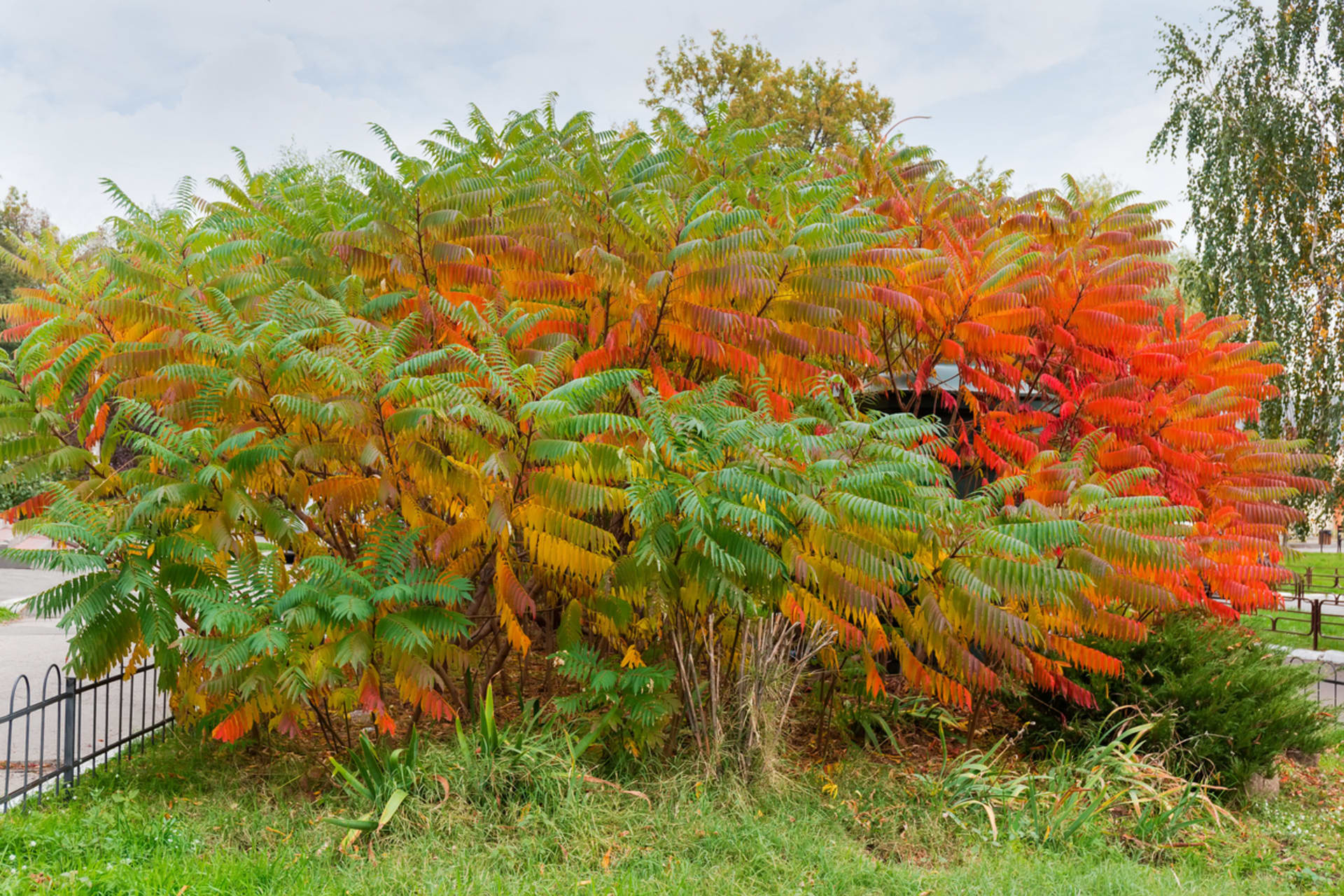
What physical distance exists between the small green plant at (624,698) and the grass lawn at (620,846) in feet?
0.96

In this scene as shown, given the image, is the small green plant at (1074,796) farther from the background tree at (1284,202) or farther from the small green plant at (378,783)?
the background tree at (1284,202)

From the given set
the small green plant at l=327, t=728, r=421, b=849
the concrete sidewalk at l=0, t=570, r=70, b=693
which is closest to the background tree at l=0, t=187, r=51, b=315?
the concrete sidewalk at l=0, t=570, r=70, b=693

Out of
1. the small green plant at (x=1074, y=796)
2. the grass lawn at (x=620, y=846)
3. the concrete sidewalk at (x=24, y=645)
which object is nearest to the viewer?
the grass lawn at (x=620, y=846)

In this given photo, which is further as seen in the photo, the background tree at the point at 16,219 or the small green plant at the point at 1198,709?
the background tree at the point at 16,219

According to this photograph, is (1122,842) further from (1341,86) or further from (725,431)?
(1341,86)

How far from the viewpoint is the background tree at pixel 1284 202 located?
18891 millimetres

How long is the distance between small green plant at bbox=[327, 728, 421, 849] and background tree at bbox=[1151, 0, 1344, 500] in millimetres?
19429

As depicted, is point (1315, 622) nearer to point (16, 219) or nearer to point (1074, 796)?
point (1074, 796)

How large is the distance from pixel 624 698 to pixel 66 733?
13.3ft

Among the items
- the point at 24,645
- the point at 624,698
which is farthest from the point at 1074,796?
the point at 24,645

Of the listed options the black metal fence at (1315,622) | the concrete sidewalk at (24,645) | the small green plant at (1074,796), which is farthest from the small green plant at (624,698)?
the black metal fence at (1315,622)

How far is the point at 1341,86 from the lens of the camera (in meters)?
19.0

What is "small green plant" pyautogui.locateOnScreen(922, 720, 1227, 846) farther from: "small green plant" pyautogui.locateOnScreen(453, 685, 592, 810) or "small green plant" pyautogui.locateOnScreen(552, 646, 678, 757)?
"small green plant" pyautogui.locateOnScreen(453, 685, 592, 810)

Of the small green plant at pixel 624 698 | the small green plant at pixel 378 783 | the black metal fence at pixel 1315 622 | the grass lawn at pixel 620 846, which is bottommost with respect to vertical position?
the black metal fence at pixel 1315 622
